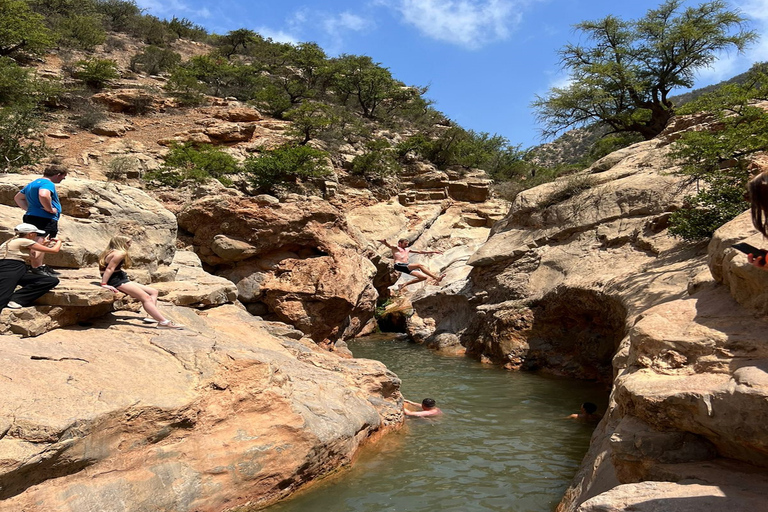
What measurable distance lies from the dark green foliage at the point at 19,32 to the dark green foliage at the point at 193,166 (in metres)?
10.2

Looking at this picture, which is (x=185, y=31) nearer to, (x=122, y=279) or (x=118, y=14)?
(x=118, y=14)

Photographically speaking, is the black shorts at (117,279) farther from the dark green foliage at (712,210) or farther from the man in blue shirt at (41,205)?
the dark green foliage at (712,210)

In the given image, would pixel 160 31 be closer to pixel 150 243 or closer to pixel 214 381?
pixel 150 243

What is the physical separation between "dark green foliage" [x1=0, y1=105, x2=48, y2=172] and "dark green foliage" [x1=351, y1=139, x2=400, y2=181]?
1583 cm

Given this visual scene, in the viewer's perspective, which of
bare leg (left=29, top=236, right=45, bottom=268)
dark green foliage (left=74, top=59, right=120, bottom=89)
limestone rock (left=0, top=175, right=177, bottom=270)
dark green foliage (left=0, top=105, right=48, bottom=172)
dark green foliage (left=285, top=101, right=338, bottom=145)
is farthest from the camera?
dark green foliage (left=285, top=101, right=338, bottom=145)

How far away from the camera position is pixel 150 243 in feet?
30.0

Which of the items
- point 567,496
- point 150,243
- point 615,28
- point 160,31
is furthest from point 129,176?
point 160,31

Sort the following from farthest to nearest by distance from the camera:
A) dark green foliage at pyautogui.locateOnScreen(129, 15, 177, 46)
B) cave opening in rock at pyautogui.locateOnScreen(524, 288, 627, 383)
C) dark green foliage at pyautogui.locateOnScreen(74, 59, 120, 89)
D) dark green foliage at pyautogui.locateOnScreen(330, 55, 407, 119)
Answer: dark green foliage at pyautogui.locateOnScreen(330, 55, 407, 119)
dark green foliage at pyautogui.locateOnScreen(129, 15, 177, 46)
dark green foliage at pyautogui.locateOnScreen(74, 59, 120, 89)
cave opening in rock at pyautogui.locateOnScreen(524, 288, 627, 383)

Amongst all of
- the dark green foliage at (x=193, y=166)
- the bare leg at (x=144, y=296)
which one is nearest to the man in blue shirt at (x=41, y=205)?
the bare leg at (x=144, y=296)

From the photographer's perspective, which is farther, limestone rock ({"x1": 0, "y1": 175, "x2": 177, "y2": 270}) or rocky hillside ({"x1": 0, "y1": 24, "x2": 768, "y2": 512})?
limestone rock ({"x1": 0, "y1": 175, "x2": 177, "y2": 270})

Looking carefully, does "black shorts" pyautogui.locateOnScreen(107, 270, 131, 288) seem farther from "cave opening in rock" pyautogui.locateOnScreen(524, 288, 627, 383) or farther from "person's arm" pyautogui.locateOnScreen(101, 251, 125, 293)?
"cave opening in rock" pyautogui.locateOnScreen(524, 288, 627, 383)

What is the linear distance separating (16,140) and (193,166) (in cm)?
611

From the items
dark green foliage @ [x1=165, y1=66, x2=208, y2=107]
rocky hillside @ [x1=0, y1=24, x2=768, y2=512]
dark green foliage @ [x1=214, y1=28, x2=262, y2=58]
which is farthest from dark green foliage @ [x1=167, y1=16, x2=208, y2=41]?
rocky hillside @ [x1=0, y1=24, x2=768, y2=512]

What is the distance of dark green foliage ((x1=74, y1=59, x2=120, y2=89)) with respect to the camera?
87.0 feet
